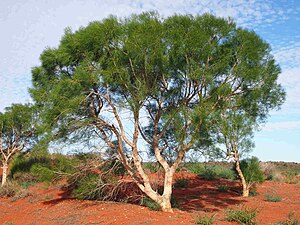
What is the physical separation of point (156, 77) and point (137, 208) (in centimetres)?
508

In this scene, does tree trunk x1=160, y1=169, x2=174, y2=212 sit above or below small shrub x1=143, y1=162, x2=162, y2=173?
below

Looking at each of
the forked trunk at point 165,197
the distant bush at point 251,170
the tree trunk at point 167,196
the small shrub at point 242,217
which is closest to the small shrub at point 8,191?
the forked trunk at point 165,197

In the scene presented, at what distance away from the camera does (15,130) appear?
2533 cm

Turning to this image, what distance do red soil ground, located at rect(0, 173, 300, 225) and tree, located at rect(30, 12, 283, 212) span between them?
4.58ft

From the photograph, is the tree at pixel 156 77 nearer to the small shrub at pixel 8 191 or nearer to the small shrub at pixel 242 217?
the small shrub at pixel 242 217

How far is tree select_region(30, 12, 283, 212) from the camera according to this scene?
1234 centimetres

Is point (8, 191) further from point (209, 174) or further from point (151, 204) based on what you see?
point (209, 174)

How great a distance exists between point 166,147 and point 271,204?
569cm

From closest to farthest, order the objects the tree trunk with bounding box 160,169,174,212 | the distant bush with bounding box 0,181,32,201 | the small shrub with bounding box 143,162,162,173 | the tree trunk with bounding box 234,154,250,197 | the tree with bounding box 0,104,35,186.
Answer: the tree trunk with bounding box 160,169,174,212 → the small shrub with bounding box 143,162,162,173 → the tree trunk with bounding box 234,154,250,197 → the distant bush with bounding box 0,181,32,201 → the tree with bounding box 0,104,35,186

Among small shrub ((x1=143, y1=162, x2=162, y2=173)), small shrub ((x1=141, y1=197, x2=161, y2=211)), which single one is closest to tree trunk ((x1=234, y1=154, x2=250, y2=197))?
small shrub ((x1=143, y1=162, x2=162, y2=173))

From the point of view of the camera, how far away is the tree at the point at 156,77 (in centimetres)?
1234

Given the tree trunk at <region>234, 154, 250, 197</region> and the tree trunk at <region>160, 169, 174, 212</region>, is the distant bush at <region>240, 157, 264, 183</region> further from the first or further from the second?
the tree trunk at <region>160, 169, 174, 212</region>

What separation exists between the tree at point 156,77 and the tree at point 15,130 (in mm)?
11788

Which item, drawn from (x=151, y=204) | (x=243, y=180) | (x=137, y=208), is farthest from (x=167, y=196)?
(x=243, y=180)
